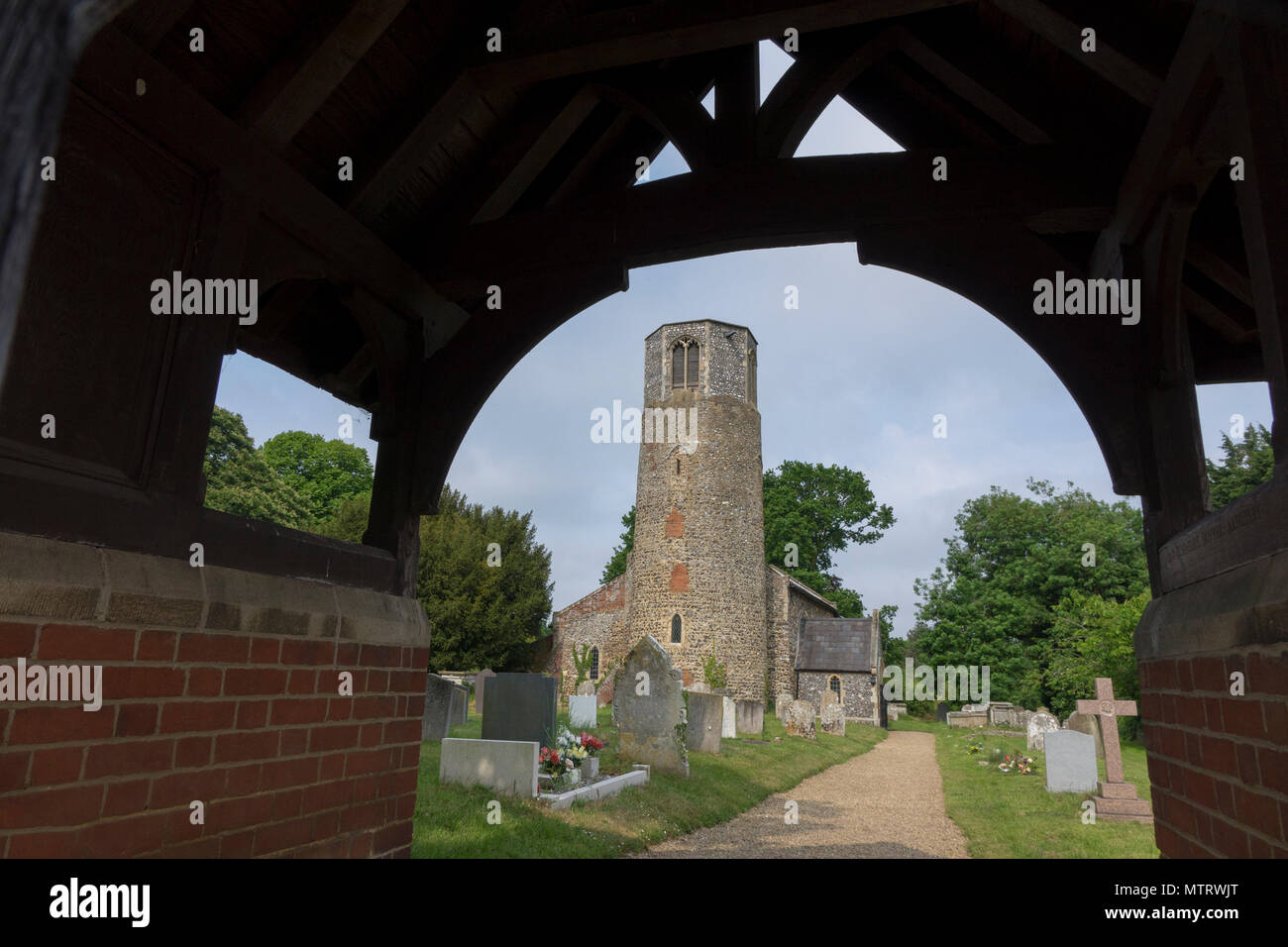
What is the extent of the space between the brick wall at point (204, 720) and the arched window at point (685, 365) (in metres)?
28.7

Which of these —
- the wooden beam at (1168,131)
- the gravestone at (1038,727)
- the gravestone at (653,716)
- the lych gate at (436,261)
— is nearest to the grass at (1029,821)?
the gravestone at (1038,727)

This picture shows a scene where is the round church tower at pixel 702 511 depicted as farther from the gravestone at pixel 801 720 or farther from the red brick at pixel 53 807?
the red brick at pixel 53 807

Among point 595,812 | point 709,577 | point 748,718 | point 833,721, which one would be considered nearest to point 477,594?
point 709,577

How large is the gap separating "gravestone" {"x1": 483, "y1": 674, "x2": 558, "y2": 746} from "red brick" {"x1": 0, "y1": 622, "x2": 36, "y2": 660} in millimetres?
8131

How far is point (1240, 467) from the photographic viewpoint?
29906 mm

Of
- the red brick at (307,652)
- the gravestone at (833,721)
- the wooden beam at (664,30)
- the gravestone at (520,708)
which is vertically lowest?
the gravestone at (833,721)

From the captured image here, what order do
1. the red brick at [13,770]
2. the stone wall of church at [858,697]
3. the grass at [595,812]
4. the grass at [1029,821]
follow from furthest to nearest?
the stone wall of church at [858,697], the grass at [1029,821], the grass at [595,812], the red brick at [13,770]

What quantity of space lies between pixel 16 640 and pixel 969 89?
13.9 feet

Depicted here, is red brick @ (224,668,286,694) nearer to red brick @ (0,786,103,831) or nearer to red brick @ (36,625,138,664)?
red brick @ (36,625,138,664)

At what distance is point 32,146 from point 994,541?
1647 inches

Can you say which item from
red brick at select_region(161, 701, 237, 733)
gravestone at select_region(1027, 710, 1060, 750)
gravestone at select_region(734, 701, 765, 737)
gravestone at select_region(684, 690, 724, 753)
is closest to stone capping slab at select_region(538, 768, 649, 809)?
gravestone at select_region(684, 690, 724, 753)

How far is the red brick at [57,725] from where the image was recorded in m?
2.00

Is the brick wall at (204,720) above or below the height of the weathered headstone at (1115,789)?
above

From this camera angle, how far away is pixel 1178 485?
2936 mm
